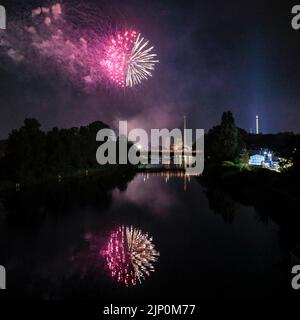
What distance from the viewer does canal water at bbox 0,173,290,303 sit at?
13.5 meters

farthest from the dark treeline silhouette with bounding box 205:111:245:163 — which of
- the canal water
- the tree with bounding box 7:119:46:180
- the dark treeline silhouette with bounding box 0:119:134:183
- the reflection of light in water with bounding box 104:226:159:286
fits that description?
the reflection of light in water with bounding box 104:226:159:286

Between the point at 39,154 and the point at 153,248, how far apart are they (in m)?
32.3

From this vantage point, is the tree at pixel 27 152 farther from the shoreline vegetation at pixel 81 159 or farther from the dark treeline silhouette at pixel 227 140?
the dark treeline silhouette at pixel 227 140

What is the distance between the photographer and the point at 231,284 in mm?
14078

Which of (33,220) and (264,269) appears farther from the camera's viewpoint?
(33,220)

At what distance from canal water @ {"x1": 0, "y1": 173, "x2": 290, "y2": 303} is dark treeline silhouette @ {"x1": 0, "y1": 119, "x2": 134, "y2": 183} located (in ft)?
42.9

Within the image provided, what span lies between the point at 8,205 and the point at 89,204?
726cm

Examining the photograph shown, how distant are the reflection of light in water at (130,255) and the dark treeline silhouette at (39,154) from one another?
25.8m

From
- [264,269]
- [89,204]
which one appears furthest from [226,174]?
[264,269]

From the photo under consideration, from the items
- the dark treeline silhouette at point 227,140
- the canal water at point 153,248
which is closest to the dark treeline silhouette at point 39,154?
the canal water at point 153,248

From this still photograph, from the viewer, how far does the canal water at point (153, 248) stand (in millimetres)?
13500

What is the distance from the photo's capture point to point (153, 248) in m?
18.8

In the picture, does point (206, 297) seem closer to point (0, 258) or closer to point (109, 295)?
point (109, 295)

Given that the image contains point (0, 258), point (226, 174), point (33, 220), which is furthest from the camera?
point (226, 174)
